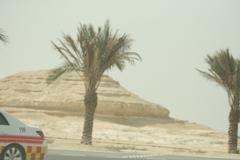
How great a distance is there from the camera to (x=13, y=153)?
36.7 feet

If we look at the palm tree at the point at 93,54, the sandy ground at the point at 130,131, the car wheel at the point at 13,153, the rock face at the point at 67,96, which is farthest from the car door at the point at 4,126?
the rock face at the point at 67,96

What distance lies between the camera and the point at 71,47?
26.8 metres

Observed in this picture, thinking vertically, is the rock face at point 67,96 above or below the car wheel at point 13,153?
above

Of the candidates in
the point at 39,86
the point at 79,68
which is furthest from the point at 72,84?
the point at 79,68

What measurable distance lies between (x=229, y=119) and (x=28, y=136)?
18826 mm

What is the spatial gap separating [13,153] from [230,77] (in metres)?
18.3

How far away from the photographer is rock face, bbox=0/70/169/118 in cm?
6438

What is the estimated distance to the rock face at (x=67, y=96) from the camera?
64.4m

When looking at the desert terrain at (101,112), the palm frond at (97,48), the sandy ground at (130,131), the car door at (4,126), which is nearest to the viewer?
the car door at (4,126)

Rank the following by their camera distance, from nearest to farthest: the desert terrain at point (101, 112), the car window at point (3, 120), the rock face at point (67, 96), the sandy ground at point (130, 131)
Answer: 1. the car window at point (3, 120)
2. the sandy ground at point (130, 131)
3. the desert terrain at point (101, 112)
4. the rock face at point (67, 96)

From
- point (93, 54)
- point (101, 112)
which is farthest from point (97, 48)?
point (101, 112)

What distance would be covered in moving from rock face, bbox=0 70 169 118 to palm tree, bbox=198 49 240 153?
117 ft

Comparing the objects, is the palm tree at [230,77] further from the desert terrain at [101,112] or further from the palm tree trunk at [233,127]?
the desert terrain at [101,112]

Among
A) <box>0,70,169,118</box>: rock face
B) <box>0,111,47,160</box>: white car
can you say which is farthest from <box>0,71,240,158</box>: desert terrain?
<box>0,111,47,160</box>: white car
